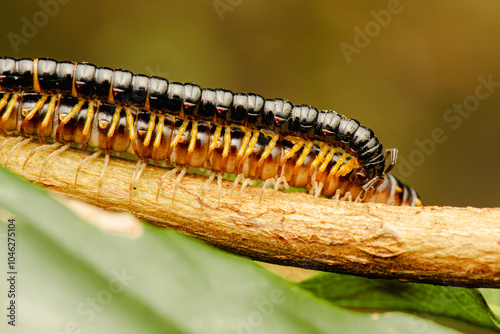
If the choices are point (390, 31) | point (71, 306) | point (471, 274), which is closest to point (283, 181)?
point (471, 274)

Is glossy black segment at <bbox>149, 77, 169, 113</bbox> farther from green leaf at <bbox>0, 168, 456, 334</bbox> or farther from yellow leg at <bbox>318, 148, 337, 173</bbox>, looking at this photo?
yellow leg at <bbox>318, 148, 337, 173</bbox>

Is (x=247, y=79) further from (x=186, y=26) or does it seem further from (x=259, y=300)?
(x=259, y=300)

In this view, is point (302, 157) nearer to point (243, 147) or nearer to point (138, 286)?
point (243, 147)

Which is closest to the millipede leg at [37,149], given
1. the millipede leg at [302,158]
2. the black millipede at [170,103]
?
the black millipede at [170,103]

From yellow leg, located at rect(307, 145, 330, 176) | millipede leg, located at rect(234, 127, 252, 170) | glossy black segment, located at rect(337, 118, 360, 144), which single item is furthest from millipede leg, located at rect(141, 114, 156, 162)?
glossy black segment, located at rect(337, 118, 360, 144)

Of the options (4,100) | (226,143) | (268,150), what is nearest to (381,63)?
(268,150)

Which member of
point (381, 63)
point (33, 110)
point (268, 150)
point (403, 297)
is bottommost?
point (403, 297)

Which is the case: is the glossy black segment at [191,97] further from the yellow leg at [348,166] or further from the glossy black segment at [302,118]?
the yellow leg at [348,166]
